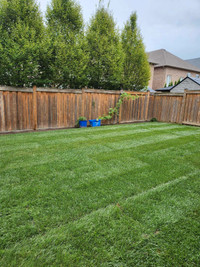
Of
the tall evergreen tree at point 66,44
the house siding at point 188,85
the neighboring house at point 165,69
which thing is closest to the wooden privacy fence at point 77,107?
the tall evergreen tree at point 66,44

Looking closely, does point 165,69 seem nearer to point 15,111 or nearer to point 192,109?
point 192,109

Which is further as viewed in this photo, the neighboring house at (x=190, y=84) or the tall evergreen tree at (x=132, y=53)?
the neighboring house at (x=190, y=84)

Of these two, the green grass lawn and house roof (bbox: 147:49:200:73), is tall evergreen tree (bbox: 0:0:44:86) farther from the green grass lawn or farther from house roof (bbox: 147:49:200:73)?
house roof (bbox: 147:49:200:73)

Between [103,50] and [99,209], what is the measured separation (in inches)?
317

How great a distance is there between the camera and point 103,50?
27.8 ft

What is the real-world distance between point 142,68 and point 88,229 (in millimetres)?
11091

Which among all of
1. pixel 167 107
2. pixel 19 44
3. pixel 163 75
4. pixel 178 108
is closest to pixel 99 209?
pixel 19 44

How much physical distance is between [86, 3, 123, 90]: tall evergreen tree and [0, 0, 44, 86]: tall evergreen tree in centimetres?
255

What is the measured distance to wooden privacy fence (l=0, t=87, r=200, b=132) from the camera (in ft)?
20.0

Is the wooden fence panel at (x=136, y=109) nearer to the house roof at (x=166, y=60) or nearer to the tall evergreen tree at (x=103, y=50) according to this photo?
the tall evergreen tree at (x=103, y=50)

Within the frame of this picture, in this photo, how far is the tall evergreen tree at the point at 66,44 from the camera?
7.21 metres

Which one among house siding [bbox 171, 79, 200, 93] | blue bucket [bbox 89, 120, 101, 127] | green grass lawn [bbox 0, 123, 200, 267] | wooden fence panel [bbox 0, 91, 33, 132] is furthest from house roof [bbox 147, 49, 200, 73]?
green grass lawn [bbox 0, 123, 200, 267]

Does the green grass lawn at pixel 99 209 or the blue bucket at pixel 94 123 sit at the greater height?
the blue bucket at pixel 94 123

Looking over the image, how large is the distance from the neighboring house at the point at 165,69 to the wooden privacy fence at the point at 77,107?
14.4 metres
